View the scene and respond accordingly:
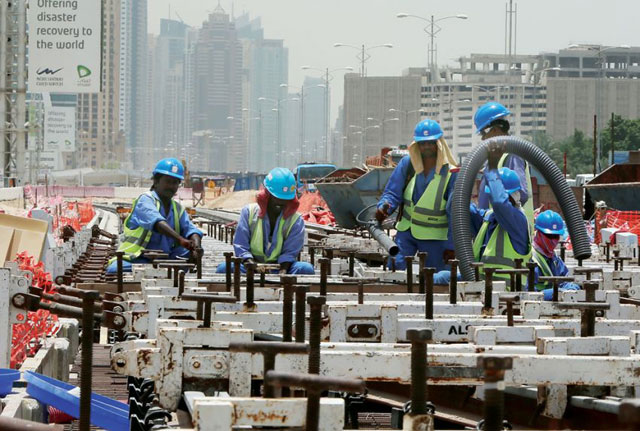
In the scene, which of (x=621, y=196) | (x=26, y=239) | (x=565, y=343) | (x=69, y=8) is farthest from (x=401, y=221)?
(x=69, y=8)

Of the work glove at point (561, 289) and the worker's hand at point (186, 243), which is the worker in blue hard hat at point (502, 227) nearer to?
the work glove at point (561, 289)

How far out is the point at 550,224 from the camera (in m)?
13.1

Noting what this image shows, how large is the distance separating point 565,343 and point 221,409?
7.07 ft

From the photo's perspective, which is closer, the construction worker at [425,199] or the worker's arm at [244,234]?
the worker's arm at [244,234]

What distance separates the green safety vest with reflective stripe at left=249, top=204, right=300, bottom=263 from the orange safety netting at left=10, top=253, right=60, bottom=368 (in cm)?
199

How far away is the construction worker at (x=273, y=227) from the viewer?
12.8 metres

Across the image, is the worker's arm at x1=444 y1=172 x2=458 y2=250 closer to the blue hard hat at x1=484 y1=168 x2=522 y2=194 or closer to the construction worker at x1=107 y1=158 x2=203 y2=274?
the blue hard hat at x1=484 y1=168 x2=522 y2=194

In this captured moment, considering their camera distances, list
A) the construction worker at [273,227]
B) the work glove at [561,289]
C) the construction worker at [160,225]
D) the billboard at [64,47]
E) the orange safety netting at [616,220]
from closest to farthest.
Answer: the work glove at [561,289] < the construction worker at [273,227] < the construction worker at [160,225] < the orange safety netting at [616,220] < the billboard at [64,47]

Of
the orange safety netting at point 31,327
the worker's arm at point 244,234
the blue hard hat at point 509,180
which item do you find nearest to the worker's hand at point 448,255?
the blue hard hat at point 509,180

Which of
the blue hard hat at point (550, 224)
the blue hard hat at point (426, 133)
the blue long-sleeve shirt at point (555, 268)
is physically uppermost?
A: the blue hard hat at point (426, 133)

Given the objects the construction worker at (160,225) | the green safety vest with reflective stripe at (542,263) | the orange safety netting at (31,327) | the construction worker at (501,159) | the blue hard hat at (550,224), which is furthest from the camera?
the construction worker at (160,225)

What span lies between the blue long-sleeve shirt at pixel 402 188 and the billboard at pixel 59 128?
247 feet

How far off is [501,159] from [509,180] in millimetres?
806

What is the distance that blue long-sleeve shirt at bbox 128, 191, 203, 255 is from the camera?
13.9 meters
